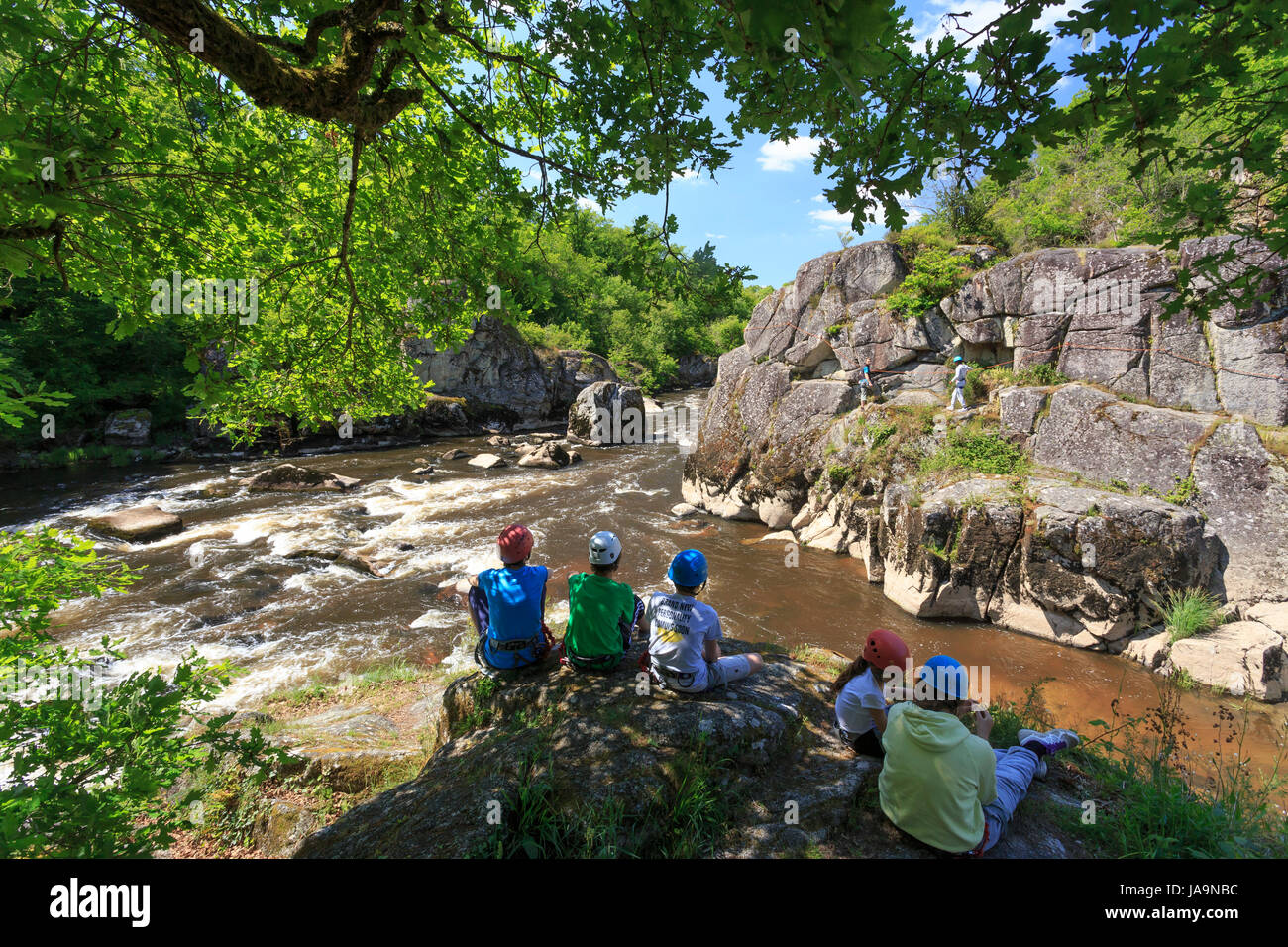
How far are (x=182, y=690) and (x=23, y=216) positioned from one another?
3.20 metres

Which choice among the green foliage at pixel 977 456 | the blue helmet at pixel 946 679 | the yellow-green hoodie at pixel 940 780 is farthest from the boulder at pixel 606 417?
the yellow-green hoodie at pixel 940 780

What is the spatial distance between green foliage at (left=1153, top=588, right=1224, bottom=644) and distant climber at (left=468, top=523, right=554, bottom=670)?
412 inches

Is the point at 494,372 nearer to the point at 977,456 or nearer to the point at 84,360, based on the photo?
the point at 84,360

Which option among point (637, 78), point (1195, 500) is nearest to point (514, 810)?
point (637, 78)

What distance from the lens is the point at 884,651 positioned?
388 centimetres

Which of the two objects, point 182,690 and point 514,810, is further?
point 182,690

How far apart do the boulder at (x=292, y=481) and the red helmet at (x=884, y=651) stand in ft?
64.9

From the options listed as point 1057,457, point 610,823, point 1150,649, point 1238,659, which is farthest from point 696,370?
point 610,823

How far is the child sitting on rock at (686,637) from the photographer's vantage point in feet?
13.7

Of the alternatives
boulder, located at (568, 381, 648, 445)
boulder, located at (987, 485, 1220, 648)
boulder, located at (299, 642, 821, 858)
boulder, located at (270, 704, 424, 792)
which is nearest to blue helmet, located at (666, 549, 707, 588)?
boulder, located at (299, 642, 821, 858)

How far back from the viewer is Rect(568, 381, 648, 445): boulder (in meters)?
29.1
